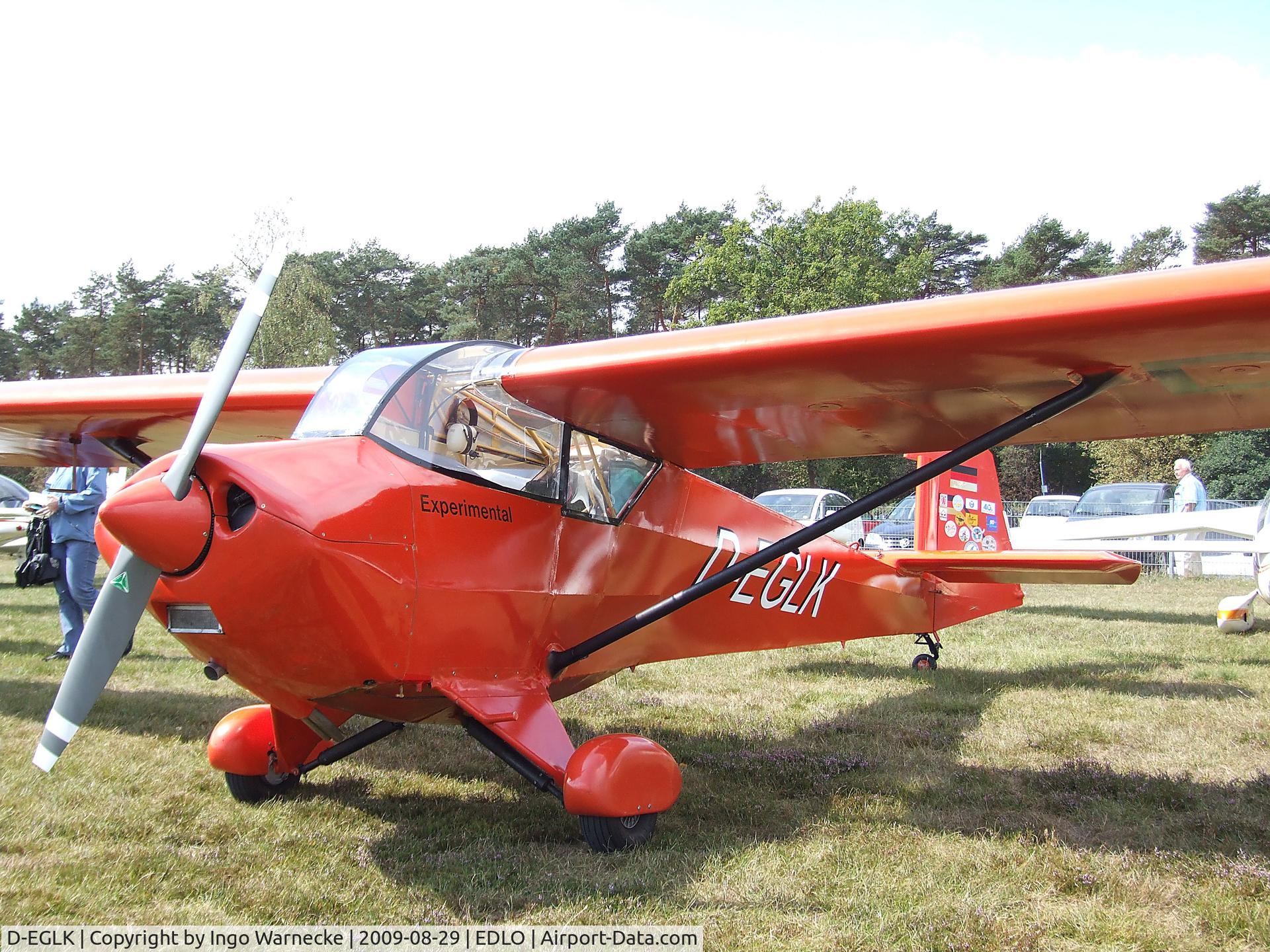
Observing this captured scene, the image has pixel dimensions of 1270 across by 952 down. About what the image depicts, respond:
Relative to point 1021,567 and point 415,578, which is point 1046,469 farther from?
point 415,578

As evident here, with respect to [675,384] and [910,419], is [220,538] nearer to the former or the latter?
[675,384]

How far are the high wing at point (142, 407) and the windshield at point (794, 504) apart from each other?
13763 mm

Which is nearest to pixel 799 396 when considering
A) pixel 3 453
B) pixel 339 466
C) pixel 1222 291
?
pixel 1222 291

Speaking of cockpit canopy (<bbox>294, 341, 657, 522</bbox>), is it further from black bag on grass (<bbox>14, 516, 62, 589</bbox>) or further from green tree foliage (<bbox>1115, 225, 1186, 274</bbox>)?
Answer: green tree foliage (<bbox>1115, 225, 1186, 274</bbox>)

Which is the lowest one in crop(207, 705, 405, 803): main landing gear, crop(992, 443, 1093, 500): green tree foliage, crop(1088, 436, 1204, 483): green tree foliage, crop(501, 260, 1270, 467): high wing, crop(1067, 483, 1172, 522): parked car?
crop(992, 443, 1093, 500): green tree foliage

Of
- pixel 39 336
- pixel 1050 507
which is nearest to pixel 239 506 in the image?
pixel 1050 507

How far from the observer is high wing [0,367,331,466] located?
5949mm

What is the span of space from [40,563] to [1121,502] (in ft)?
74.5

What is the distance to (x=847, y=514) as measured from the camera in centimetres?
415

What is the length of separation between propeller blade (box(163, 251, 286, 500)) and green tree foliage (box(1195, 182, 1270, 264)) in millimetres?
54503

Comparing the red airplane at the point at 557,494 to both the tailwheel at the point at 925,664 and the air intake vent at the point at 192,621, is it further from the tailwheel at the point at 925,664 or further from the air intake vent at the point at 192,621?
the tailwheel at the point at 925,664

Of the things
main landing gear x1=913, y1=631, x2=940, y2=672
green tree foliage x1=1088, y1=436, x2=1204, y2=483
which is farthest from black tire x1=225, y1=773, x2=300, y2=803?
green tree foliage x1=1088, y1=436, x2=1204, y2=483

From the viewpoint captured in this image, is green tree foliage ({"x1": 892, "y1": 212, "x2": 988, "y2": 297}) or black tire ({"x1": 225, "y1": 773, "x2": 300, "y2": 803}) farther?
green tree foliage ({"x1": 892, "y1": 212, "x2": 988, "y2": 297})

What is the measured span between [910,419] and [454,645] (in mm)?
2566
